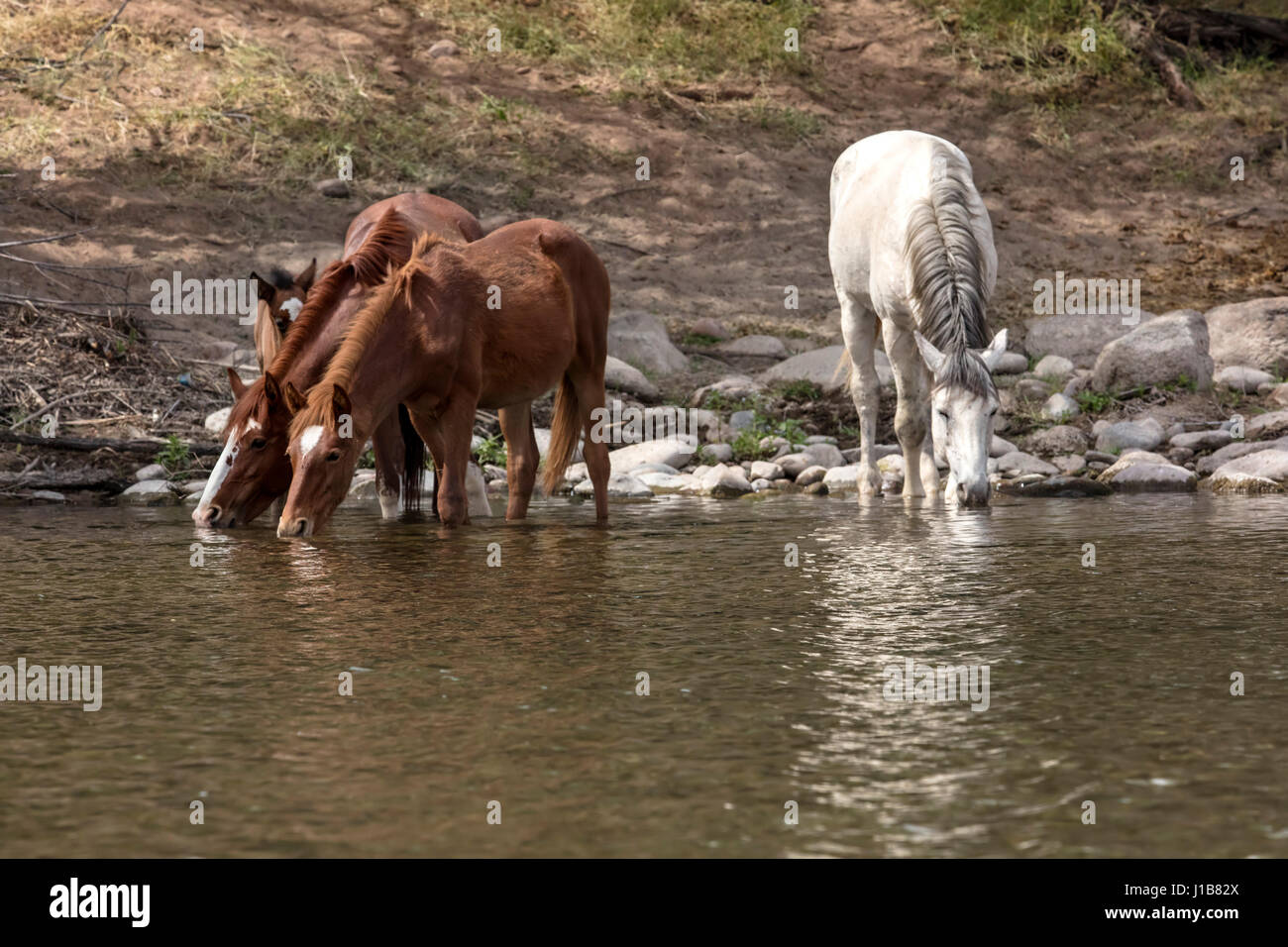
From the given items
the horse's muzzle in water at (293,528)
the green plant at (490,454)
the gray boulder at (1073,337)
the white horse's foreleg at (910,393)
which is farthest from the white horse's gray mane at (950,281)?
the gray boulder at (1073,337)

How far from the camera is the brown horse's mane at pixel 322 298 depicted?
7242 mm

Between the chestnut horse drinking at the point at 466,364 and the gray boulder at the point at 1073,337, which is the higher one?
the gray boulder at the point at 1073,337

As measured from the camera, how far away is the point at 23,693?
3.79 meters

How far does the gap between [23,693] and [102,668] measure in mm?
285

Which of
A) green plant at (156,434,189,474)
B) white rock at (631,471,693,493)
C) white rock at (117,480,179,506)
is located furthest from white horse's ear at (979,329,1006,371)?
green plant at (156,434,189,474)

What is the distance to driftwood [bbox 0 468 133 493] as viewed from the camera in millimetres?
9820

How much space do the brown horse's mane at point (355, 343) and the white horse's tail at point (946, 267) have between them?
109 inches

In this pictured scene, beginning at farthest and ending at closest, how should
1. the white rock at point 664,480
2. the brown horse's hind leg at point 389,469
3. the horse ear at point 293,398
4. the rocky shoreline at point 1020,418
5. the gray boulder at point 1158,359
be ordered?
1. the gray boulder at point 1158,359
2. the white rock at point 664,480
3. the rocky shoreline at point 1020,418
4. the brown horse's hind leg at point 389,469
5. the horse ear at point 293,398

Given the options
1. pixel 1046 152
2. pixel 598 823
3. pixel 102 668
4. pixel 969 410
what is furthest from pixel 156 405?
pixel 1046 152

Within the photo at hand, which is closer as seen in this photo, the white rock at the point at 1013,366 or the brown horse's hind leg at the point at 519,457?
the brown horse's hind leg at the point at 519,457

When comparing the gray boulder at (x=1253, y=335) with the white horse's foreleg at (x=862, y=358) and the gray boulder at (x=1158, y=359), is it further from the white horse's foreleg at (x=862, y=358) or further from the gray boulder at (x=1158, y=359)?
the white horse's foreleg at (x=862, y=358)

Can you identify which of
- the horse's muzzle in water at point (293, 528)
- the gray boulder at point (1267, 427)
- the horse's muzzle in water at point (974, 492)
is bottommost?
the horse's muzzle in water at point (293, 528)

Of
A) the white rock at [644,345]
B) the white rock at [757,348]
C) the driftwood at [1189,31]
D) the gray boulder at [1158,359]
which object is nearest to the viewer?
the gray boulder at [1158,359]

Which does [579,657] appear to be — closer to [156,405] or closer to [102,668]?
[102,668]
